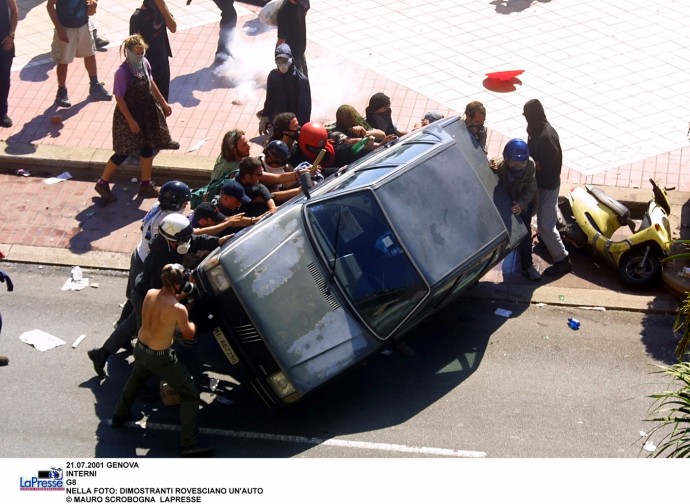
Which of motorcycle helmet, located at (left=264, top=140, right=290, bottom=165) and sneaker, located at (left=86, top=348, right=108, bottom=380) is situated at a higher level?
motorcycle helmet, located at (left=264, top=140, right=290, bottom=165)

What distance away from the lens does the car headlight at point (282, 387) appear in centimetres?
855

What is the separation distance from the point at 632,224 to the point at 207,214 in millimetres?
4390

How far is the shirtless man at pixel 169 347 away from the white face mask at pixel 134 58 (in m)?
3.77

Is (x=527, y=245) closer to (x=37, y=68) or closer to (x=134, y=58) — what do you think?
(x=134, y=58)

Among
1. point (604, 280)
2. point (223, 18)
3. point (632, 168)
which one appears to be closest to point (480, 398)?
point (604, 280)

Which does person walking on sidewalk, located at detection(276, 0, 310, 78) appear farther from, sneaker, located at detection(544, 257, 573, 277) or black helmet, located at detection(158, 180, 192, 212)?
black helmet, located at detection(158, 180, 192, 212)

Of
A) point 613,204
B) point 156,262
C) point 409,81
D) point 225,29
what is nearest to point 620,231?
point 613,204

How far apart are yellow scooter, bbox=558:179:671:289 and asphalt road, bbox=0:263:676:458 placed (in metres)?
0.57

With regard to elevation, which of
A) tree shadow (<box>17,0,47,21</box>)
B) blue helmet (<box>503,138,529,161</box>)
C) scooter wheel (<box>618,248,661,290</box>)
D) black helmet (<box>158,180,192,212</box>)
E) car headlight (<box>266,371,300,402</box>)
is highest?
blue helmet (<box>503,138,529,161</box>)

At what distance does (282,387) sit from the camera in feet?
28.2

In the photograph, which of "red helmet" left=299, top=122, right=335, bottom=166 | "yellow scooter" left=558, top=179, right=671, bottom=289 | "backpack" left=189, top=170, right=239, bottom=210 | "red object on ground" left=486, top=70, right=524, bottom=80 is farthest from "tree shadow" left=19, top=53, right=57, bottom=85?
"yellow scooter" left=558, top=179, right=671, bottom=289

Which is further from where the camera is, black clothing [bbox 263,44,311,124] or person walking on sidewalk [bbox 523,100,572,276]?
black clothing [bbox 263,44,311,124]

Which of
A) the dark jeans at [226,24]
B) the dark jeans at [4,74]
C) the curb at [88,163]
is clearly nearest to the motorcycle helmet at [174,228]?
the curb at [88,163]

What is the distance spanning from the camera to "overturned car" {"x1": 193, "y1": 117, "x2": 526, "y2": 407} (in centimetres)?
867
